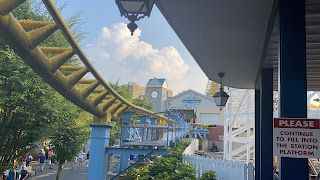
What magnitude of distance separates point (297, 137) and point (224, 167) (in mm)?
5010

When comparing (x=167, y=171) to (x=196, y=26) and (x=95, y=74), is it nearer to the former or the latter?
(x=95, y=74)

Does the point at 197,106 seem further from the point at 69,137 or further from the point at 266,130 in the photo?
the point at 266,130

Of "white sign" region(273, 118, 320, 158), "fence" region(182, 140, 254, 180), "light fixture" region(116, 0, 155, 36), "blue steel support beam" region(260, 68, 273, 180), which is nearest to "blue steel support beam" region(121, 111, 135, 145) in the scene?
"fence" region(182, 140, 254, 180)

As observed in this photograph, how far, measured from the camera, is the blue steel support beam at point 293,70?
2715mm

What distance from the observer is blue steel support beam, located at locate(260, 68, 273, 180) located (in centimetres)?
543

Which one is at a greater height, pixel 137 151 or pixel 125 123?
pixel 125 123

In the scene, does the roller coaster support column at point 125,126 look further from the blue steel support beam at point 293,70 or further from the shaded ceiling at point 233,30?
the blue steel support beam at point 293,70

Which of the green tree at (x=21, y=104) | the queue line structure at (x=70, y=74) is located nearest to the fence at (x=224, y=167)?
the queue line structure at (x=70, y=74)

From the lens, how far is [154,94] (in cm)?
6244

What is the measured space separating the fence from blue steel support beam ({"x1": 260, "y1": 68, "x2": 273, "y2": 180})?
37 cm

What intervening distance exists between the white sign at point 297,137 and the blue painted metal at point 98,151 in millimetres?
6832

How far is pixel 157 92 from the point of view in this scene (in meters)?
62.2

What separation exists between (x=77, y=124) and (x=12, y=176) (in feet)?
13.4

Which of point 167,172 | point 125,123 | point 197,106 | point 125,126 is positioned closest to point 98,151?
point 125,126
